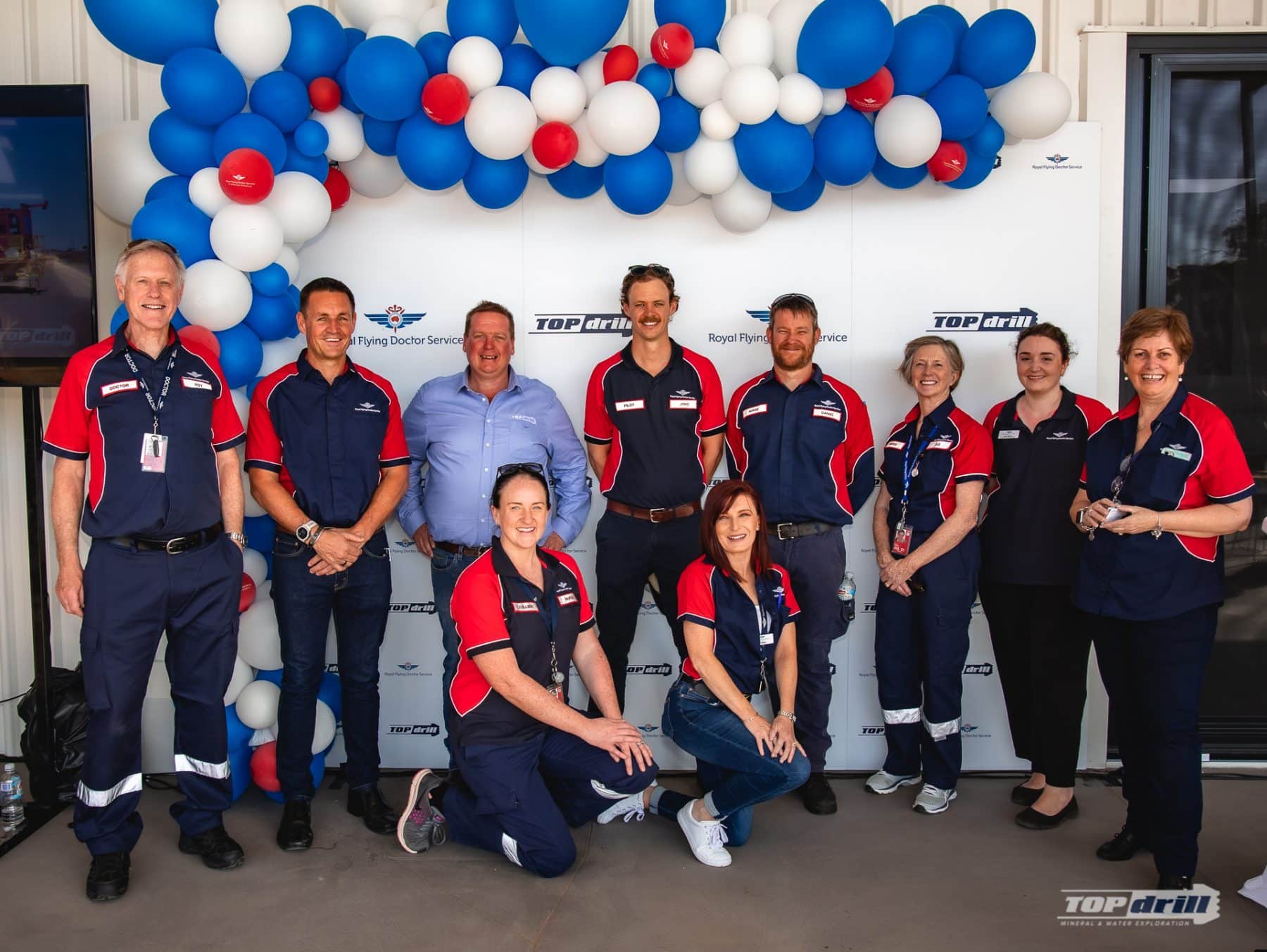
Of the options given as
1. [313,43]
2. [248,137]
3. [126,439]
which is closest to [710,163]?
[313,43]

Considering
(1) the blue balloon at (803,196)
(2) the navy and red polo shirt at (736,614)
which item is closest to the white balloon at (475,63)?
(1) the blue balloon at (803,196)

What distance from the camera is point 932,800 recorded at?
324 cm

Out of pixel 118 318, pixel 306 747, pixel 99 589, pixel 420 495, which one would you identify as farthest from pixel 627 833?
pixel 118 318

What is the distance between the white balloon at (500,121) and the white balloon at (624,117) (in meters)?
0.05

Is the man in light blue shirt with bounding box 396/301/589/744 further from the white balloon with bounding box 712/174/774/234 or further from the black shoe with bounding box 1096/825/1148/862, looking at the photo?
the black shoe with bounding box 1096/825/1148/862

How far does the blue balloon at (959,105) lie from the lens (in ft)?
10.5

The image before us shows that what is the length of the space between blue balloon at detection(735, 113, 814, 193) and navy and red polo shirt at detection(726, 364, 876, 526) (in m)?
0.63

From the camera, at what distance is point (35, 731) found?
3.22 metres

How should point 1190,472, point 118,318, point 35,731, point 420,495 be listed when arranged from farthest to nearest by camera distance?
point 420,495
point 35,731
point 118,318
point 1190,472

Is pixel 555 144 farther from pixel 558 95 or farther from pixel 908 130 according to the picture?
pixel 908 130

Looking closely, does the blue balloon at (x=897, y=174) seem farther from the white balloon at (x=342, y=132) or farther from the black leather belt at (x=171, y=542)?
the black leather belt at (x=171, y=542)

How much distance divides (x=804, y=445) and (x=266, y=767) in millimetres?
2069

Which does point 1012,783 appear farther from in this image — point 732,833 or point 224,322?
point 224,322

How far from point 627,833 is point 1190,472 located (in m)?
1.95
